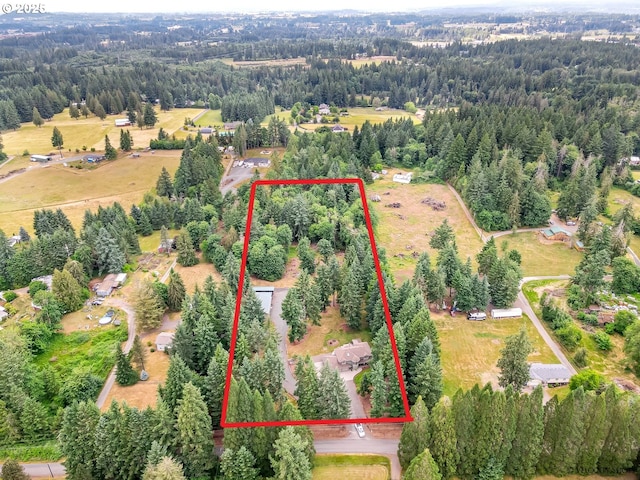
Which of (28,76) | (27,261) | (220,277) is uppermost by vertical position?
(28,76)

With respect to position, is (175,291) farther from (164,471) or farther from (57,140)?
(57,140)

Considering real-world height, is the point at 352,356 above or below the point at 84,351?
above

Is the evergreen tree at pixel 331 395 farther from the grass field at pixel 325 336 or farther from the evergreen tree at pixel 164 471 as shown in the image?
the evergreen tree at pixel 164 471

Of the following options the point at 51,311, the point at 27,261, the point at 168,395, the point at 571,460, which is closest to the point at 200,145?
the point at 27,261

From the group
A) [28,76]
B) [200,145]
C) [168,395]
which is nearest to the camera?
[168,395]

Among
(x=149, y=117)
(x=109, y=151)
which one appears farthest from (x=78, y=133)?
(x=109, y=151)

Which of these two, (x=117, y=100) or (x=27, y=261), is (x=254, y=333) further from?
(x=117, y=100)
